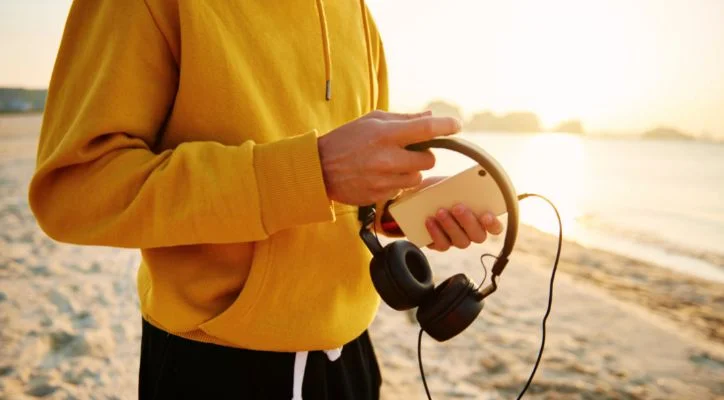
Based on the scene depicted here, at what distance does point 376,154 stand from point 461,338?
338 cm

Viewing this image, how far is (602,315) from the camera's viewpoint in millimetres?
4695

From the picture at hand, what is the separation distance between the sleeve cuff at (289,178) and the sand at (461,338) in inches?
99.6

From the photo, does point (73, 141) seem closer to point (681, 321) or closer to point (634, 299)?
point (681, 321)

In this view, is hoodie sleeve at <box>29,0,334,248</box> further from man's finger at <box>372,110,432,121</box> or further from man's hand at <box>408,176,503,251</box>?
man's hand at <box>408,176,503,251</box>

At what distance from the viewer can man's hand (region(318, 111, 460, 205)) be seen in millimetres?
690

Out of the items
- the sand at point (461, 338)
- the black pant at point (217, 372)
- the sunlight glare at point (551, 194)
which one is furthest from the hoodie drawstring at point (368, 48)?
the sunlight glare at point (551, 194)

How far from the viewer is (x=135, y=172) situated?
0.72 metres

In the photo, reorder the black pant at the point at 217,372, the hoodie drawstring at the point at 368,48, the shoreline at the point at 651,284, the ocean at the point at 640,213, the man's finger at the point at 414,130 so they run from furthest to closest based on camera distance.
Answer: the ocean at the point at 640,213, the shoreline at the point at 651,284, the hoodie drawstring at the point at 368,48, the black pant at the point at 217,372, the man's finger at the point at 414,130

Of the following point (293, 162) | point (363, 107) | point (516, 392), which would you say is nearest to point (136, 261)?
point (516, 392)

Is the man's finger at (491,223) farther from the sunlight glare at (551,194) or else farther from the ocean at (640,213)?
the sunlight glare at (551,194)

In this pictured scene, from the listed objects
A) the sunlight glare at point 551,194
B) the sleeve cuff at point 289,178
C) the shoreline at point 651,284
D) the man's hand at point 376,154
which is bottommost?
the sunlight glare at point 551,194

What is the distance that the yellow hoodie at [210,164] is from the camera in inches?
28.3

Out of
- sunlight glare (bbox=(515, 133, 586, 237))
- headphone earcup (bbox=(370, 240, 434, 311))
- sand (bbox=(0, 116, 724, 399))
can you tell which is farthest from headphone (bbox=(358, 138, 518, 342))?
sunlight glare (bbox=(515, 133, 586, 237))

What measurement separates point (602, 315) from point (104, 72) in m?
5.06
